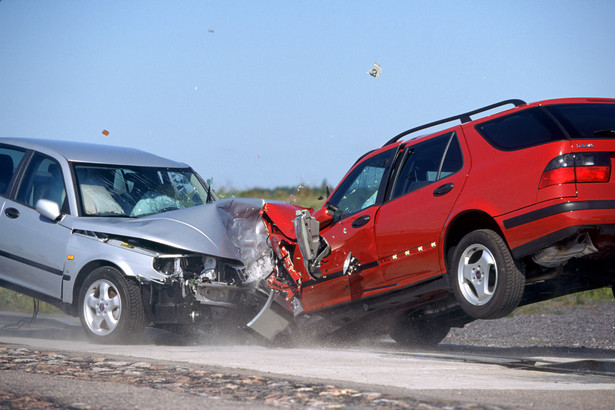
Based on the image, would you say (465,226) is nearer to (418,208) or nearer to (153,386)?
(418,208)

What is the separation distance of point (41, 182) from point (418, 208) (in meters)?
4.51

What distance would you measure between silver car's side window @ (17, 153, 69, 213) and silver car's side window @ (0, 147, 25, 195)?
25cm

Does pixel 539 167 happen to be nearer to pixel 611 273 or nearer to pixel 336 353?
pixel 611 273

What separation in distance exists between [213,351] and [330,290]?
124cm

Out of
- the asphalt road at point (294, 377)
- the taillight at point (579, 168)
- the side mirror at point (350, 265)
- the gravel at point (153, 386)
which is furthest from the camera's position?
the side mirror at point (350, 265)

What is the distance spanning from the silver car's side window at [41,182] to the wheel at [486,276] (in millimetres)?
4602

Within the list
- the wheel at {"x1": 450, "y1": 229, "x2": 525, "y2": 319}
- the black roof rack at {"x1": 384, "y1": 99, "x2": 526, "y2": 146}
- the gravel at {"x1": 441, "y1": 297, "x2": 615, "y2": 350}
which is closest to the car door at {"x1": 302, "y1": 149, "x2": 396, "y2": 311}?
the black roof rack at {"x1": 384, "y1": 99, "x2": 526, "y2": 146}

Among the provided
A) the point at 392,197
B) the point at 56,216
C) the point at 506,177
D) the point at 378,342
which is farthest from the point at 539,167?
the point at 56,216

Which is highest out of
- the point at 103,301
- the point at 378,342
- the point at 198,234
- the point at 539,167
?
the point at 539,167

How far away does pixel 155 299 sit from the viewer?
814 cm

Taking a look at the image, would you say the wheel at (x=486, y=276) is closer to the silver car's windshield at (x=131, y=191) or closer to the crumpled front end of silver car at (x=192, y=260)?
the crumpled front end of silver car at (x=192, y=260)

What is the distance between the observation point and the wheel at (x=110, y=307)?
8094 millimetres

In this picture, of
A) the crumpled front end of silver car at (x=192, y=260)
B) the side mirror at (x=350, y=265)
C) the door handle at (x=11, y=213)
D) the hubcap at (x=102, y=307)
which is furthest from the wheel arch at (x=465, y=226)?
the door handle at (x=11, y=213)

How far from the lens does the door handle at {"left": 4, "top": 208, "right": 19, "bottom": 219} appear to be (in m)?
9.20
